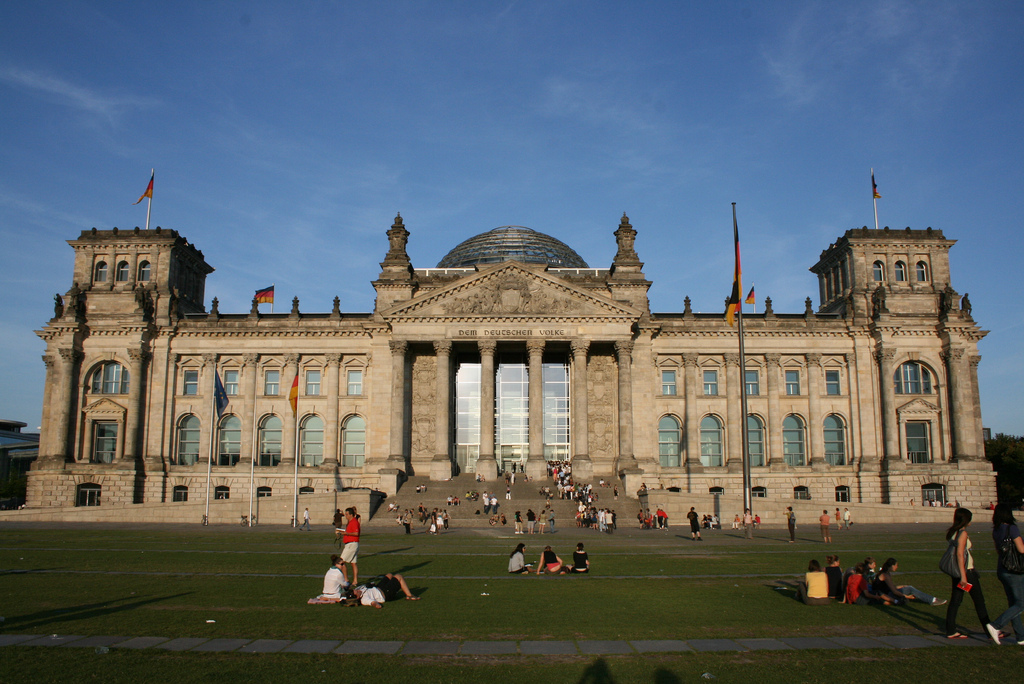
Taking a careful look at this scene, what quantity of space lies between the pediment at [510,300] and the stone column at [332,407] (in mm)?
8516

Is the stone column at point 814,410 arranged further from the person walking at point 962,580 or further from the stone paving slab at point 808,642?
the stone paving slab at point 808,642

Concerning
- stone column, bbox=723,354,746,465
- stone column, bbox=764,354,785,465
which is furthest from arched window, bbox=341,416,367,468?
stone column, bbox=764,354,785,465

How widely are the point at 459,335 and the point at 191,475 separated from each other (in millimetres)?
27652

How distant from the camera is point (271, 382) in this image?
72.8 metres

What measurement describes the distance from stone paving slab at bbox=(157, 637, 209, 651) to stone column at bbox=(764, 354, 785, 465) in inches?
2512

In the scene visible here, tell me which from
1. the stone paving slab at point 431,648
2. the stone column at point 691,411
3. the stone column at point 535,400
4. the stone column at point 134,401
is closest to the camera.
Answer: the stone paving slab at point 431,648

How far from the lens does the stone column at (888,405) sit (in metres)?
68.8

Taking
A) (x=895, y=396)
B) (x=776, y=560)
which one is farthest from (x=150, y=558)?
(x=895, y=396)

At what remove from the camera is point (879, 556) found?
2945 centimetres

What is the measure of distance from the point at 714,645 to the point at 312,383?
63188 millimetres

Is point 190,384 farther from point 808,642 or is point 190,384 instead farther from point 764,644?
point 808,642

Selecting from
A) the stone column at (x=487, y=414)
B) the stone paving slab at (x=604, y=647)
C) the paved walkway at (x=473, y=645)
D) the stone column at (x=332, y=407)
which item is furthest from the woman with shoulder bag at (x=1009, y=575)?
the stone column at (x=332, y=407)

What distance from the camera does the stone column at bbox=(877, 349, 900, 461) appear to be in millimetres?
68750

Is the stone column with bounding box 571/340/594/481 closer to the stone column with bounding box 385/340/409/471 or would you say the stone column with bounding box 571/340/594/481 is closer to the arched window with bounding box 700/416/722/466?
the arched window with bounding box 700/416/722/466
